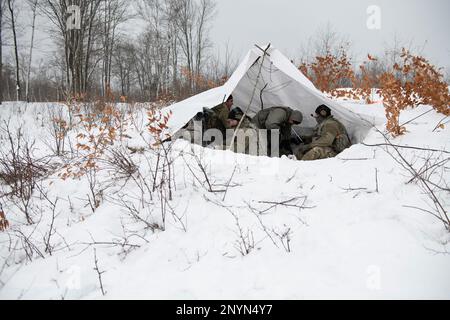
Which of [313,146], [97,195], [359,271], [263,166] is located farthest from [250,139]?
[359,271]

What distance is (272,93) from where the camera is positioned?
5281mm

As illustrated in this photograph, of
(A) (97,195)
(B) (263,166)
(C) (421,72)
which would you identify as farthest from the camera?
(C) (421,72)

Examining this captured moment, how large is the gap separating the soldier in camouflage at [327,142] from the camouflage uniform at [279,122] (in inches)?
21.7

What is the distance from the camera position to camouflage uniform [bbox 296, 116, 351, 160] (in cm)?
404

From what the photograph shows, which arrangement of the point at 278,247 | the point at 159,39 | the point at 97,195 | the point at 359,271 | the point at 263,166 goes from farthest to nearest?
the point at 159,39
the point at 263,166
the point at 97,195
the point at 278,247
the point at 359,271

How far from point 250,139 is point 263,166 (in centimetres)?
145

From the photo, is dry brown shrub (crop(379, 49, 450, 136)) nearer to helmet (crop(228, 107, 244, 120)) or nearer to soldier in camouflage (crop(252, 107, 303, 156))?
soldier in camouflage (crop(252, 107, 303, 156))

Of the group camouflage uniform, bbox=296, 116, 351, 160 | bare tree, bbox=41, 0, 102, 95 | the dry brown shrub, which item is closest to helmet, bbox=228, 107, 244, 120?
camouflage uniform, bbox=296, 116, 351, 160

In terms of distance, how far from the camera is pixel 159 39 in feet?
59.6

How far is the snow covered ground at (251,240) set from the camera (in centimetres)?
146

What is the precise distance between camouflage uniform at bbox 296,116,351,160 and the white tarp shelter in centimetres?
27

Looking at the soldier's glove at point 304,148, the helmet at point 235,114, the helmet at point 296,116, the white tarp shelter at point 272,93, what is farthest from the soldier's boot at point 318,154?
the helmet at point 235,114
